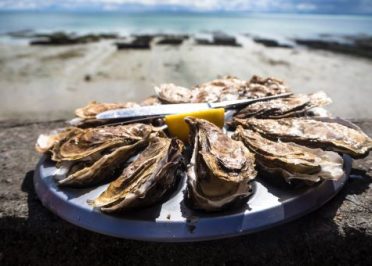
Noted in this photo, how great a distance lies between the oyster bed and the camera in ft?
5.13

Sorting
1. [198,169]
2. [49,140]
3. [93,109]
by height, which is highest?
[198,169]

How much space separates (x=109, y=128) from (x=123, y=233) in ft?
2.49

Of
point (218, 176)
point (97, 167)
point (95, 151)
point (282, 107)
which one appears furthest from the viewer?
point (282, 107)

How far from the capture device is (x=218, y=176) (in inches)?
60.0

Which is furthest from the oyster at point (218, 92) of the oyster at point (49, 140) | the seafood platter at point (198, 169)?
the oyster at point (49, 140)

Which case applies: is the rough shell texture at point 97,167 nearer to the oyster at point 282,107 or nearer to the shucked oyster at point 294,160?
the shucked oyster at point 294,160

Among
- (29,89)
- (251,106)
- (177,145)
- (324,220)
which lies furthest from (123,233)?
(29,89)

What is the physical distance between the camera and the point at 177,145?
1.83m

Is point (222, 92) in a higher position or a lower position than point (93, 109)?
higher

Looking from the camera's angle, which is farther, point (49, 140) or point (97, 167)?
point (49, 140)

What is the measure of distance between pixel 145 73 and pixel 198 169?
8.00 m

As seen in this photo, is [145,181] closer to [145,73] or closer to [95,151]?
[95,151]

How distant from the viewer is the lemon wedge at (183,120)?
2082mm

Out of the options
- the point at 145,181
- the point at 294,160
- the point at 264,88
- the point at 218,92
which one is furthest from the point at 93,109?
the point at 294,160
